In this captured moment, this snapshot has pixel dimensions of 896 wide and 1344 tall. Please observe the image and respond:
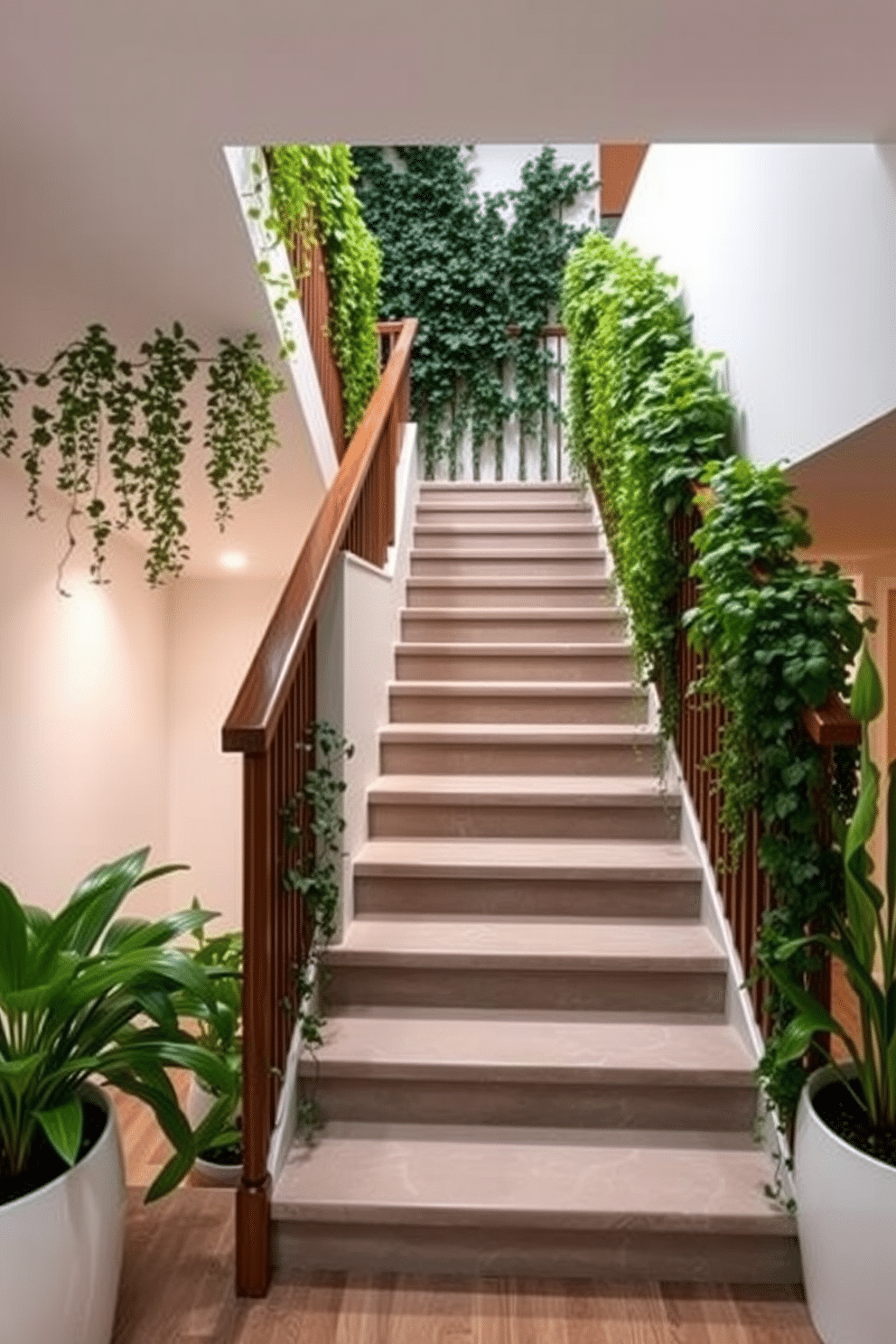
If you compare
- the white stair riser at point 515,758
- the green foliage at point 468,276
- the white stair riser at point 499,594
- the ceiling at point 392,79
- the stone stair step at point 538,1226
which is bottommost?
the stone stair step at point 538,1226

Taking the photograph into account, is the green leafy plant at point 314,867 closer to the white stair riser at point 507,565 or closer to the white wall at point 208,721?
the white stair riser at point 507,565

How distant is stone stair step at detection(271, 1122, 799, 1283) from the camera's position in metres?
1.91

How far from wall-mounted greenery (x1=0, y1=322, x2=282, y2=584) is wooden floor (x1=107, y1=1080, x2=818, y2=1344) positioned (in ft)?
6.54

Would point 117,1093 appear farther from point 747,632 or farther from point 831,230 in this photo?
point 831,230

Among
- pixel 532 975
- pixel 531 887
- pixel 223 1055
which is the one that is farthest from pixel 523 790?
pixel 223 1055

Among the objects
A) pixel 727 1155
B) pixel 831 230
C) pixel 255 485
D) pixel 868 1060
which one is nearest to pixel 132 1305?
pixel 727 1155

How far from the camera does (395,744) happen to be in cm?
330

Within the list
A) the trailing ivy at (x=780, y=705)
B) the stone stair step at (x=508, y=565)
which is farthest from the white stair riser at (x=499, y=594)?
the trailing ivy at (x=780, y=705)

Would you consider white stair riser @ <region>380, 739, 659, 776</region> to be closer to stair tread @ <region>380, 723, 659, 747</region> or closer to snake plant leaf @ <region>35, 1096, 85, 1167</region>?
stair tread @ <region>380, 723, 659, 747</region>

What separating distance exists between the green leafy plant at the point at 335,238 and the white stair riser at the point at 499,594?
0.93m

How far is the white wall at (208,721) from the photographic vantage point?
539cm

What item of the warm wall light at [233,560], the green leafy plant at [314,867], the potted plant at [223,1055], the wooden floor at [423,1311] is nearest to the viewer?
the wooden floor at [423,1311]

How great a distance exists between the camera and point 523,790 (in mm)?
3021

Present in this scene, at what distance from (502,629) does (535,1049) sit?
2.08 metres
